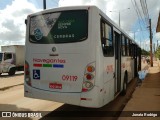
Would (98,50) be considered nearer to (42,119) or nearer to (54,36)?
(54,36)

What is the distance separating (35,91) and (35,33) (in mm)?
1707

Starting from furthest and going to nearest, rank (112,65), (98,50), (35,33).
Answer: (112,65)
(35,33)
(98,50)

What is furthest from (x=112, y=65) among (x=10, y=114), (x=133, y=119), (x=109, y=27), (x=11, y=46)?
(x=11, y=46)

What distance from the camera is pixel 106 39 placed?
755 centimetres

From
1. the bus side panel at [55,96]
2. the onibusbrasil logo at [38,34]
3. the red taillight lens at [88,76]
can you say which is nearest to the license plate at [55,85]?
the bus side panel at [55,96]

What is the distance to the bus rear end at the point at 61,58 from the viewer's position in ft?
22.3

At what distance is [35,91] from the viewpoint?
24.7ft

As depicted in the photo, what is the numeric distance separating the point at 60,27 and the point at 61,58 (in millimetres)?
863

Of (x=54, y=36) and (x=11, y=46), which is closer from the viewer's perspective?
(x=54, y=36)

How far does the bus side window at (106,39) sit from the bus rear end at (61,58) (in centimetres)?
55

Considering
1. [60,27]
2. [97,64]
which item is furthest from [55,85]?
[60,27]

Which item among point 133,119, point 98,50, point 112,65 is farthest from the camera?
point 112,65

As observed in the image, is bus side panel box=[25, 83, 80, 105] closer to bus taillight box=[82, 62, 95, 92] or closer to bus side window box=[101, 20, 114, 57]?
bus taillight box=[82, 62, 95, 92]

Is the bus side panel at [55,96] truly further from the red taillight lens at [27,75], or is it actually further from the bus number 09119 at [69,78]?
the bus number 09119 at [69,78]
